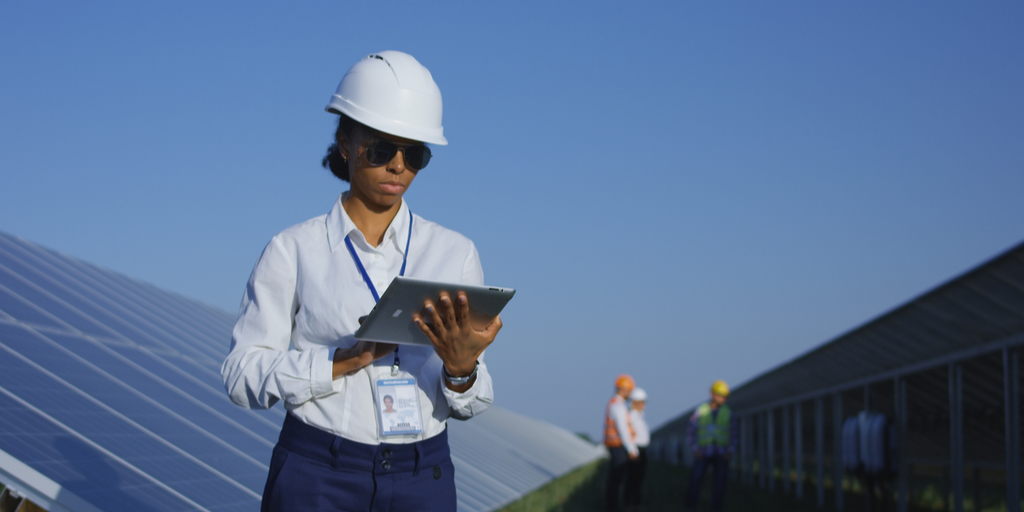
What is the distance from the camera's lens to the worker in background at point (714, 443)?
1238 cm

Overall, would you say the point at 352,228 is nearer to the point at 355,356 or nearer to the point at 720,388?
the point at 355,356

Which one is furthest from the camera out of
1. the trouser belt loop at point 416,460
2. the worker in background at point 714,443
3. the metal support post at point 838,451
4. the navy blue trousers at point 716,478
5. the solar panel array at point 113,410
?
the metal support post at point 838,451

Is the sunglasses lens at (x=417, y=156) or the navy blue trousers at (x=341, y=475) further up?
the sunglasses lens at (x=417, y=156)

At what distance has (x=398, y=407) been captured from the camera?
238 centimetres

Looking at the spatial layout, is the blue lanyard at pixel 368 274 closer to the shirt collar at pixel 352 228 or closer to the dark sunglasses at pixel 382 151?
the shirt collar at pixel 352 228

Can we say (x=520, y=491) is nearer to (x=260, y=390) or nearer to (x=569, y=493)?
(x=569, y=493)

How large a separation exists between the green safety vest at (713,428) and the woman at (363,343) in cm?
1080

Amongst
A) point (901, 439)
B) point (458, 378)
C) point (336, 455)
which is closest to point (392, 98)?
point (458, 378)

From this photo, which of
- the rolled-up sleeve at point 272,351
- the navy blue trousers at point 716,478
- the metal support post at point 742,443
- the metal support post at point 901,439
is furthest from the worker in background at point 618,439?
the metal support post at point 742,443

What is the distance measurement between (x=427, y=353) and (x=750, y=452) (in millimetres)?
24463

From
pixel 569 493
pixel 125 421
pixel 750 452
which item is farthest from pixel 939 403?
pixel 750 452

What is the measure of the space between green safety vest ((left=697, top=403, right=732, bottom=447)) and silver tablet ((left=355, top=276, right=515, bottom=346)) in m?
11.1

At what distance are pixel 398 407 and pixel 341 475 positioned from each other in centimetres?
19

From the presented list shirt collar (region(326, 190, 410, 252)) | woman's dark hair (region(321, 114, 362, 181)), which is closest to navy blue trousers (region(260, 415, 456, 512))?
shirt collar (region(326, 190, 410, 252))
